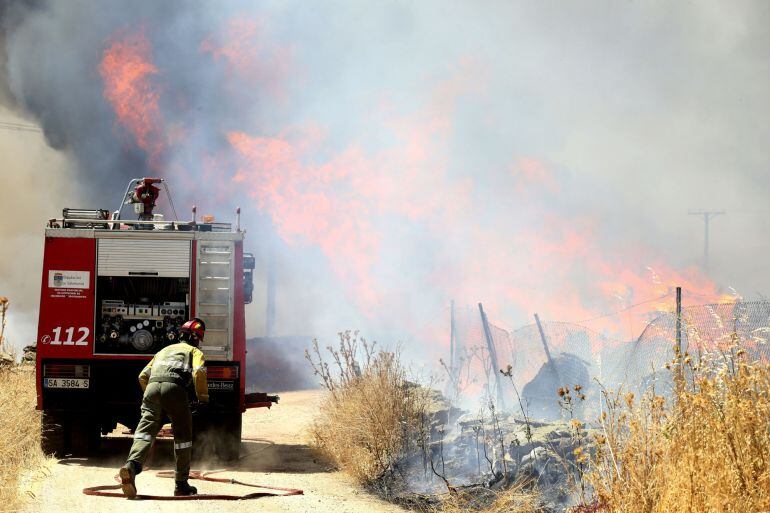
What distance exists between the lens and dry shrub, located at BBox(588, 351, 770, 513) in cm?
530

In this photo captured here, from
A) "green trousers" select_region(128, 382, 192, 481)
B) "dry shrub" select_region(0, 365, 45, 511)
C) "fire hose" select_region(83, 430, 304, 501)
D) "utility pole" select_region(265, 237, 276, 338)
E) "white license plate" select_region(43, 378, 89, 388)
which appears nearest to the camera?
"dry shrub" select_region(0, 365, 45, 511)

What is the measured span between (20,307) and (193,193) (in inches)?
305

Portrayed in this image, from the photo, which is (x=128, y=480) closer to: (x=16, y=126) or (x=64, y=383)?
(x=64, y=383)

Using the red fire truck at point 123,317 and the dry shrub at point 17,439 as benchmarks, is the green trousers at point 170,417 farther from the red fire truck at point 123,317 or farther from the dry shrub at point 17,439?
the red fire truck at point 123,317

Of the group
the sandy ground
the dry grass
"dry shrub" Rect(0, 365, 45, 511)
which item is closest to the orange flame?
"dry shrub" Rect(0, 365, 45, 511)

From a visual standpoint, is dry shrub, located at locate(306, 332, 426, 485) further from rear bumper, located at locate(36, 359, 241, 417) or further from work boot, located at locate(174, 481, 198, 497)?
work boot, located at locate(174, 481, 198, 497)

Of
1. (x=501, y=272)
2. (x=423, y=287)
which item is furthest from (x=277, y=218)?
(x=501, y=272)

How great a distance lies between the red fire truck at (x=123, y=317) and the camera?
11703 mm

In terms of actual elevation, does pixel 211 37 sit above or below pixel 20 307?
above

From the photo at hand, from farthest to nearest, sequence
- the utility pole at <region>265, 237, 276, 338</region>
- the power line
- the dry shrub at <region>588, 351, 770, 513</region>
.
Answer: the power line
the utility pole at <region>265, 237, 276, 338</region>
the dry shrub at <region>588, 351, 770, 513</region>

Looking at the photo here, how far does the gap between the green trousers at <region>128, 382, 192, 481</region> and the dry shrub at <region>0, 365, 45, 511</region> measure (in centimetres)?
136

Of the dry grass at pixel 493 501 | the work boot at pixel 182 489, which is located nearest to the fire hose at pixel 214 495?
the work boot at pixel 182 489

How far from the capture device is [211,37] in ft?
89.2

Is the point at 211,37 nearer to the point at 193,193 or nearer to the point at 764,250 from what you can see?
the point at 193,193
